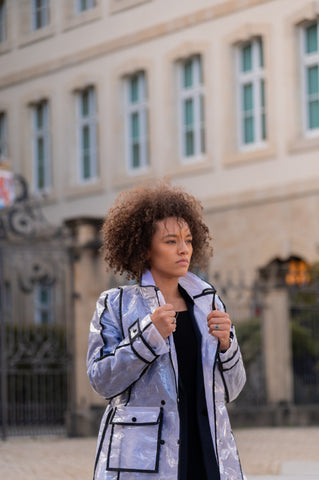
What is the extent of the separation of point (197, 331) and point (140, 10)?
2078 cm

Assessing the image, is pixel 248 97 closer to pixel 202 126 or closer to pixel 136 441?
pixel 202 126

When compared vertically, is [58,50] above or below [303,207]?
above

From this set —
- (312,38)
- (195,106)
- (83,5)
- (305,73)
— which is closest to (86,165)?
(83,5)

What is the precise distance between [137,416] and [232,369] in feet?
1.24

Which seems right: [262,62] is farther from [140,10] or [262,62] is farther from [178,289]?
[178,289]

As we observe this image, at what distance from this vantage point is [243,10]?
21.7 m

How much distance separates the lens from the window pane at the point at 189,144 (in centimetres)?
2309

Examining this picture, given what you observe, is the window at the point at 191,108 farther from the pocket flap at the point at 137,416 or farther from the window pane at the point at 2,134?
the pocket flap at the point at 137,416

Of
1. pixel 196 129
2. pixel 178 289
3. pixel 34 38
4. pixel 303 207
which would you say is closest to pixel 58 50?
pixel 34 38

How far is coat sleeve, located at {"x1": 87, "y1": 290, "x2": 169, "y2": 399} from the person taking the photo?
369 centimetres

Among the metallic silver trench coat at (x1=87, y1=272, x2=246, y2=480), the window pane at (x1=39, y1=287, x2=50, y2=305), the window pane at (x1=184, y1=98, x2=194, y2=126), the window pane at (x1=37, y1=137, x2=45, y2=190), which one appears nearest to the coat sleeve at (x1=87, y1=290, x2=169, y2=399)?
the metallic silver trench coat at (x1=87, y1=272, x2=246, y2=480)

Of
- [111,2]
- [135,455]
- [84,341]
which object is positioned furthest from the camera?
[111,2]

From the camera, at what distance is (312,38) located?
20.7 metres

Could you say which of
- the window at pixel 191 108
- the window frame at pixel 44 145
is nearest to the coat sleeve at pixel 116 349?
the window at pixel 191 108
